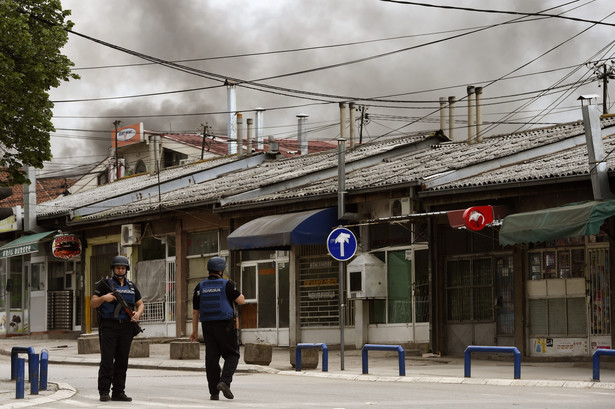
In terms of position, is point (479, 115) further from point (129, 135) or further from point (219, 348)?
point (129, 135)

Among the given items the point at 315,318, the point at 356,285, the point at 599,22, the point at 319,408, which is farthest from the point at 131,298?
the point at 315,318

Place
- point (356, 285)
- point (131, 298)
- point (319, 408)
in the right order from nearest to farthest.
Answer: point (319, 408) < point (131, 298) < point (356, 285)

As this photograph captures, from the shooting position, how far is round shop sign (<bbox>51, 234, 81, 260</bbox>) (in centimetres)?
3700

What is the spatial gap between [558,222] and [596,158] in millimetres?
→ 1430

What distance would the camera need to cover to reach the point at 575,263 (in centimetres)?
2231

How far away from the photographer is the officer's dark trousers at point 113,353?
43.1 ft

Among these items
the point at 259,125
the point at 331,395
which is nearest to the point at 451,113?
the point at 259,125

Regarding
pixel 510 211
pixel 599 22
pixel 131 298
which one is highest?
pixel 599 22

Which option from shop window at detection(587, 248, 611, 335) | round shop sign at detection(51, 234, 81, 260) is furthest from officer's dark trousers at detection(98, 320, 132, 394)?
round shop sign at detection(51, 234, 81, 260)

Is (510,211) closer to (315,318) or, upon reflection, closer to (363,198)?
(363,198)

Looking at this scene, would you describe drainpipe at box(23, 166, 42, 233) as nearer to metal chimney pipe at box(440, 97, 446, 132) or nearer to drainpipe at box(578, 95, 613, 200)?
metal chimney pipe at box(440, 97, 446, 132)

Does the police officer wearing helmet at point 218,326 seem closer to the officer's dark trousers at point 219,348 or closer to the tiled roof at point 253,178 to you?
the officer's dark trousers at point 219,348

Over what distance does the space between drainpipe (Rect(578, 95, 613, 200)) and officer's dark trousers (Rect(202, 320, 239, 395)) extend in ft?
29.5

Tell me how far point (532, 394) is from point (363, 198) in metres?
12.6
